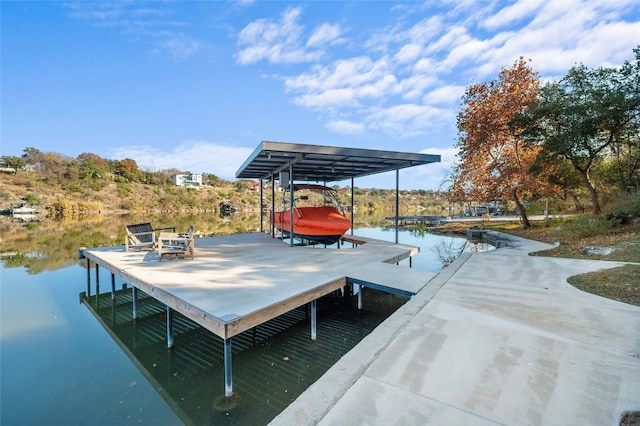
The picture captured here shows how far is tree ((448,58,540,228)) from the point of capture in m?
12.7

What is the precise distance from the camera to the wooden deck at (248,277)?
324 centimetres

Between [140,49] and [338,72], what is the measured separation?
35.8ft

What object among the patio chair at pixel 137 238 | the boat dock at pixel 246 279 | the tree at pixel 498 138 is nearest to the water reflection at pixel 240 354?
the boat dock at pixel 246 279

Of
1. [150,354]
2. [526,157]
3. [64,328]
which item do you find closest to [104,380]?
[150,354]

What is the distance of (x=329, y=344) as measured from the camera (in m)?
4.13

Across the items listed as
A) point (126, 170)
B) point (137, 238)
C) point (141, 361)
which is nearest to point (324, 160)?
point (137, 238)

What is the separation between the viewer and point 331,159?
7.91m

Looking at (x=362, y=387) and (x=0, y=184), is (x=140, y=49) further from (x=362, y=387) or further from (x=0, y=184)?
(x=0, y=184)

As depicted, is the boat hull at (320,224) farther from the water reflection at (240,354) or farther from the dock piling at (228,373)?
the dock piling at (228,373)

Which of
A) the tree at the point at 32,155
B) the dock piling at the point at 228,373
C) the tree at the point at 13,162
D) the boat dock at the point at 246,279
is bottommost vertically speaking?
the dock piling at the point at 228,373

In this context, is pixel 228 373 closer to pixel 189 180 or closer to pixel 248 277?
pixel 248 277

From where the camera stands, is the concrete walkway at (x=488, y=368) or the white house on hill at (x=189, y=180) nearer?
the concrete walkway at (x=488, y=368)

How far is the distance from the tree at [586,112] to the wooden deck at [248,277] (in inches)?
331

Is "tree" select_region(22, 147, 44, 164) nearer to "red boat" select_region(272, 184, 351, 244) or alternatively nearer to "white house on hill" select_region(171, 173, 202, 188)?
"white house on hill" select_region(171, 173, 202, 188)
